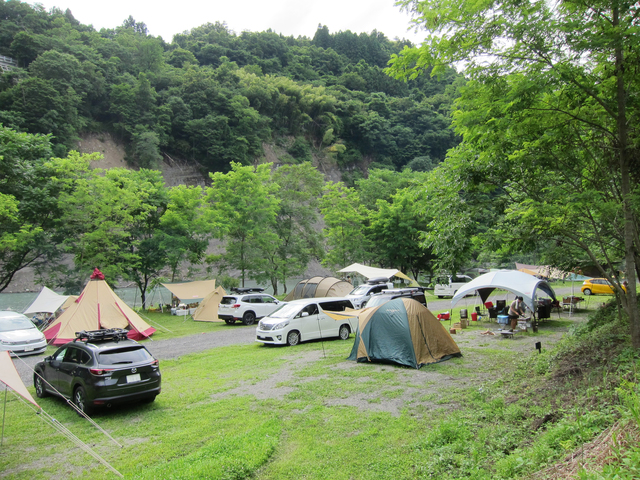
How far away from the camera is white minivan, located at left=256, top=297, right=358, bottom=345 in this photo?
1402 cm

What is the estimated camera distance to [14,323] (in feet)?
48.2

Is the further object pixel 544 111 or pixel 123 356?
pixel 123 356

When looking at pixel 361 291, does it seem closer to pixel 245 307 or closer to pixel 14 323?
pixel 245 307

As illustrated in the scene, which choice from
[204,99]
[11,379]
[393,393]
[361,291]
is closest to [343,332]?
[393,393]

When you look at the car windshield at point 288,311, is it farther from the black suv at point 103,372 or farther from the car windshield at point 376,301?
the black suv at point 103,372

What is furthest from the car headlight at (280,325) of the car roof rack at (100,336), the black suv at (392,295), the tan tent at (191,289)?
the tan tent at (191,289)

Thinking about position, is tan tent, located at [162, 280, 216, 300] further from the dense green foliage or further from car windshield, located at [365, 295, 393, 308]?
the dense green foliage

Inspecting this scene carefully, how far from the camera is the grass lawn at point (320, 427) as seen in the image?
491cm

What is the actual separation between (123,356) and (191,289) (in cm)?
1590

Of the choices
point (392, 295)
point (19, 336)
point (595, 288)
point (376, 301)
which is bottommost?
point (19, 336)

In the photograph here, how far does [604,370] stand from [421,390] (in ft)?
10.9

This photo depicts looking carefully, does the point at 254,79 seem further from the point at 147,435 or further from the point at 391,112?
the point at 147,435

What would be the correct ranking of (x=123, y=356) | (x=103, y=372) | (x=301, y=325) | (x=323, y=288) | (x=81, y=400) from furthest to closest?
(x=323, y=288)
(x=301, y=325)
(x=123, y=356)
(x=81, y=400)
(x=103, y=372)

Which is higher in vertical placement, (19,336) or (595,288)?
(595,288)
